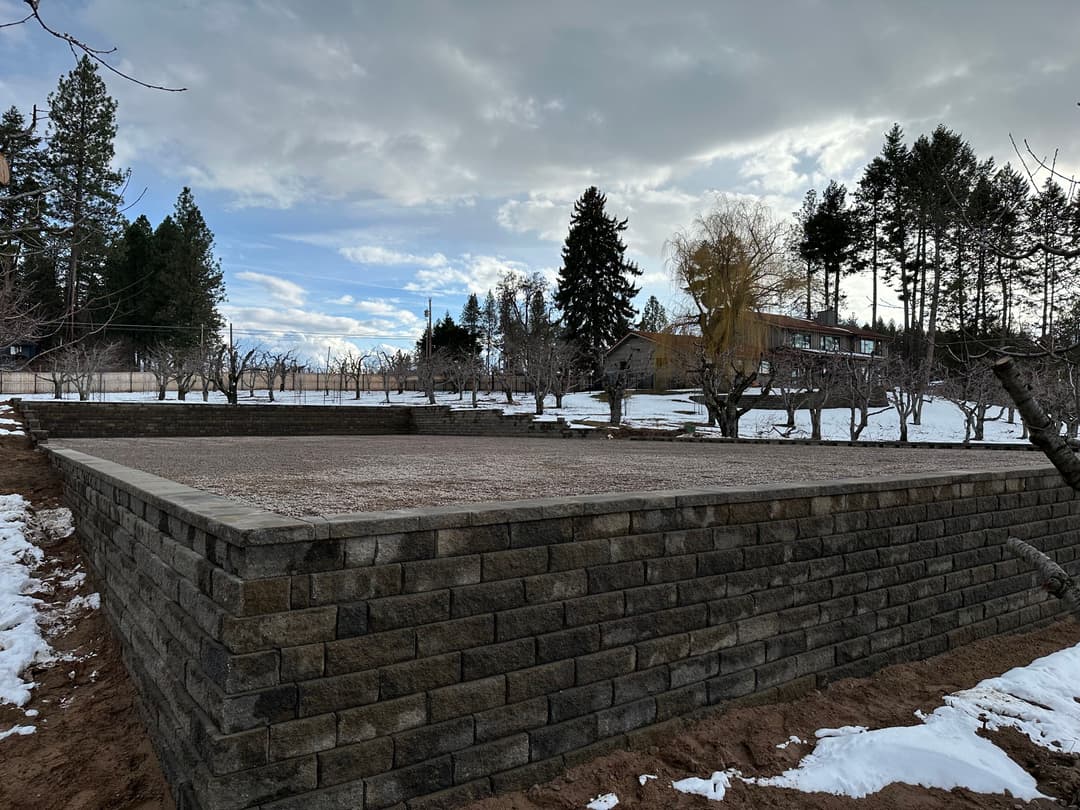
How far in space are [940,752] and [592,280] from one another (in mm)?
34035

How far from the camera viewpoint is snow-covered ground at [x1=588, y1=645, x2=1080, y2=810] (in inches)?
114

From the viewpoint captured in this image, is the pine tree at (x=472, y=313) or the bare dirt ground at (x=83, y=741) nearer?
the bare dirt ground at (x=83, y=741)

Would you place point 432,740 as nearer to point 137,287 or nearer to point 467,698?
point 467,698

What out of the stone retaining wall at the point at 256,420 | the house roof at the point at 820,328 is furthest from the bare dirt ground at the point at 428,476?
the house roof at the point at 820,328

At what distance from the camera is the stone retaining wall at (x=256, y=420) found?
14492 millimetres

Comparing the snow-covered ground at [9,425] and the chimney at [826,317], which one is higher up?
the chimney at [826,317]

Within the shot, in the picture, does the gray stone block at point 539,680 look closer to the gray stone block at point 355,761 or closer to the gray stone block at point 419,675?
the gray stone block at point 419,675

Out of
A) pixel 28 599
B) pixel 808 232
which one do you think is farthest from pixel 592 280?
pixel 28 599

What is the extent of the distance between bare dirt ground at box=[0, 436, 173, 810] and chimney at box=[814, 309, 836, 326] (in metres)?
37.9

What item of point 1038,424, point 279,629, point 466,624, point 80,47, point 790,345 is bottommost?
point 466,624

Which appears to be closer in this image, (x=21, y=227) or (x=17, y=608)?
(x=21, y=227)

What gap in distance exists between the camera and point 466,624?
2.64 meters

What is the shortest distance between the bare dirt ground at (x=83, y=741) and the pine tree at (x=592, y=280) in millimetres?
32364

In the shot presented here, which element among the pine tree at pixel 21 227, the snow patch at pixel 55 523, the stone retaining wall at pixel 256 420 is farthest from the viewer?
the stone retaining wall at pixel 256 420
